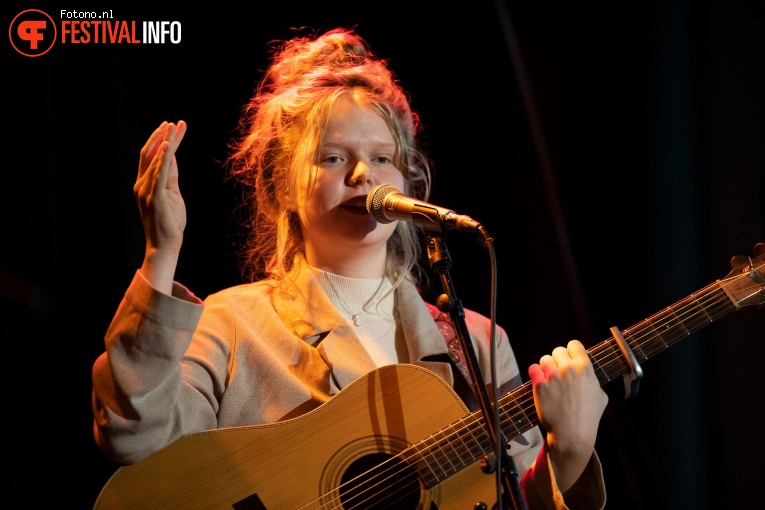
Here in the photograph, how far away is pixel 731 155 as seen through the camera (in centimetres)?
295

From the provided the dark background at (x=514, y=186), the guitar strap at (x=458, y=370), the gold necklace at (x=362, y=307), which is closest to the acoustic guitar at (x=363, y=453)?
the guitar strap at (x=458, y=370)

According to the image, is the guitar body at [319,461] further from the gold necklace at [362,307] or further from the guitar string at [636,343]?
the gold necklace at [362,307]

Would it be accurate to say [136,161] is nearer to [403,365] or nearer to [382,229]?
[382,229]

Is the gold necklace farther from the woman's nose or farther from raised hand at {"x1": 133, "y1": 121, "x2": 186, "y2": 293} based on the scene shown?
raised hand at {"x1": 133, "y1": 121, "x2": 186, "y2": 293}

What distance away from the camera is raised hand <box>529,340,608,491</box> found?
1882 millimetres

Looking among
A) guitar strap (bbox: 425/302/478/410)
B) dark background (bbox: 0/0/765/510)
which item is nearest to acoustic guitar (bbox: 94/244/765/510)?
guitar strap (bbox: 425/302/478/410)

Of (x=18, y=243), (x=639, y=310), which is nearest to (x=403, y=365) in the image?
(x=639, y=310)

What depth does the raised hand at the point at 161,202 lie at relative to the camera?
1.64 m

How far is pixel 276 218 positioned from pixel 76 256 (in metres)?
0.81

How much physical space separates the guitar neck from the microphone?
566 millimetres

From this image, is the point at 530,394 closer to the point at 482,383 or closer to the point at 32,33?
the point at 482,383

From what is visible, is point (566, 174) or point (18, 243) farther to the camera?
point (566, 174)

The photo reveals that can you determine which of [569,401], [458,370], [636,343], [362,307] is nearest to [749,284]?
[636,343]

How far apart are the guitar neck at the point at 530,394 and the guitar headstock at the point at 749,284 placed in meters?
0.02
